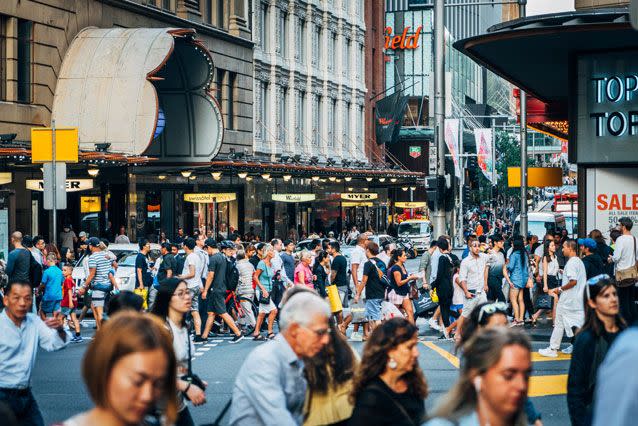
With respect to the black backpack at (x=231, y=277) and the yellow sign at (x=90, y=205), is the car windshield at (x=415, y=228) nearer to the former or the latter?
the yellow sign at (x=90, y=205)

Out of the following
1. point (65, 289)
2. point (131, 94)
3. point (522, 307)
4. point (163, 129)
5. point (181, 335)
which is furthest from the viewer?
point (163, 129)

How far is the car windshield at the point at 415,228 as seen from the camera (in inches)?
2483

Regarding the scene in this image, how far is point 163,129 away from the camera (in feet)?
142

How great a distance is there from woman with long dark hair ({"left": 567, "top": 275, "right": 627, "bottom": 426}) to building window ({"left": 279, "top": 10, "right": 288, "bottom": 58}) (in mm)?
51378

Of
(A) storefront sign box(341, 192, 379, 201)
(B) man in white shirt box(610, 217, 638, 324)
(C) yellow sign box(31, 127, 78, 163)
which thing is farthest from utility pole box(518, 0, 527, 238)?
(A) storefront sign box(341, 192, 379, 201)

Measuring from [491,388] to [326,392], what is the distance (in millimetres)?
2795

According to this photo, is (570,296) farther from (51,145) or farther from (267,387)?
(267,387)

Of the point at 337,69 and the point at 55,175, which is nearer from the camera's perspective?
the point at 55,175

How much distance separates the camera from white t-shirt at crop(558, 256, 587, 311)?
1806cm

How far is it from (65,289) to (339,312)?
19.6 feet

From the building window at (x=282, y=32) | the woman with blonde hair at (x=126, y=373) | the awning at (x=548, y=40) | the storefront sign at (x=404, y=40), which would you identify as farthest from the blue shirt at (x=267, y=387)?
the storefront sign at (x=404, y=40)

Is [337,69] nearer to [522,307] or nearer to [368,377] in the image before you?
[522,307]

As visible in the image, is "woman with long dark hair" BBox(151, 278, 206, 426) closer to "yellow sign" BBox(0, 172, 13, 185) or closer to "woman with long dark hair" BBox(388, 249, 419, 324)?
"woman with long dark hair" BBox(388, 249, 419, 324)

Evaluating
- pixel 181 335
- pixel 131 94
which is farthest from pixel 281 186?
pixel 181 335
